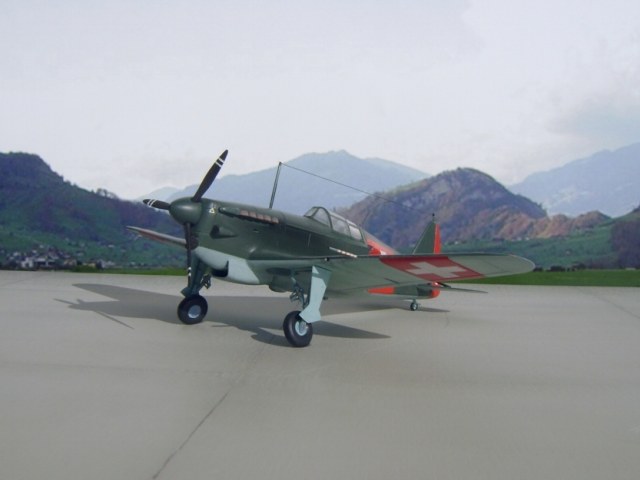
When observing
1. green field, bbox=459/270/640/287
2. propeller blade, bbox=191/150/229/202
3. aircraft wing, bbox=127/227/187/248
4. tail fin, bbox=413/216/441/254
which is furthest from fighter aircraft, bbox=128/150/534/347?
green field, bbox=459/270/640/287

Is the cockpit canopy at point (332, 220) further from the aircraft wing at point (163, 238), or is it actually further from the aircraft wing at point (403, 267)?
the aircraft wing at point (163, 238)

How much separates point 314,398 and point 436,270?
367 cm

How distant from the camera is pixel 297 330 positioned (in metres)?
9.13

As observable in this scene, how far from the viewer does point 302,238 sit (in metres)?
10.5

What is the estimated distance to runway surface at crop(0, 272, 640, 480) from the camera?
14.0 feet

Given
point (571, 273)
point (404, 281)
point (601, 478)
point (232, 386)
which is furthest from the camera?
point (571, 273)

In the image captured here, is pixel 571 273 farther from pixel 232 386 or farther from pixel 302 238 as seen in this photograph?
pixel 232 386

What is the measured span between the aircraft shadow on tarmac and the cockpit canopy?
2.06m

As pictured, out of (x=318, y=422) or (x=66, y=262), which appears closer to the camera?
(x=318, y=422)

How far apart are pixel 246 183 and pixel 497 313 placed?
9114 centimetres

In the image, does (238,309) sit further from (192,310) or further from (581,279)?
(581,279)

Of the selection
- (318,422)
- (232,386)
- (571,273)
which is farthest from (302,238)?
(571,273)

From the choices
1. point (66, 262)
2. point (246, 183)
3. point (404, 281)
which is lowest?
point (66, 262)

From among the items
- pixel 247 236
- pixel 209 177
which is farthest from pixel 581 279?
pixel 209 177
